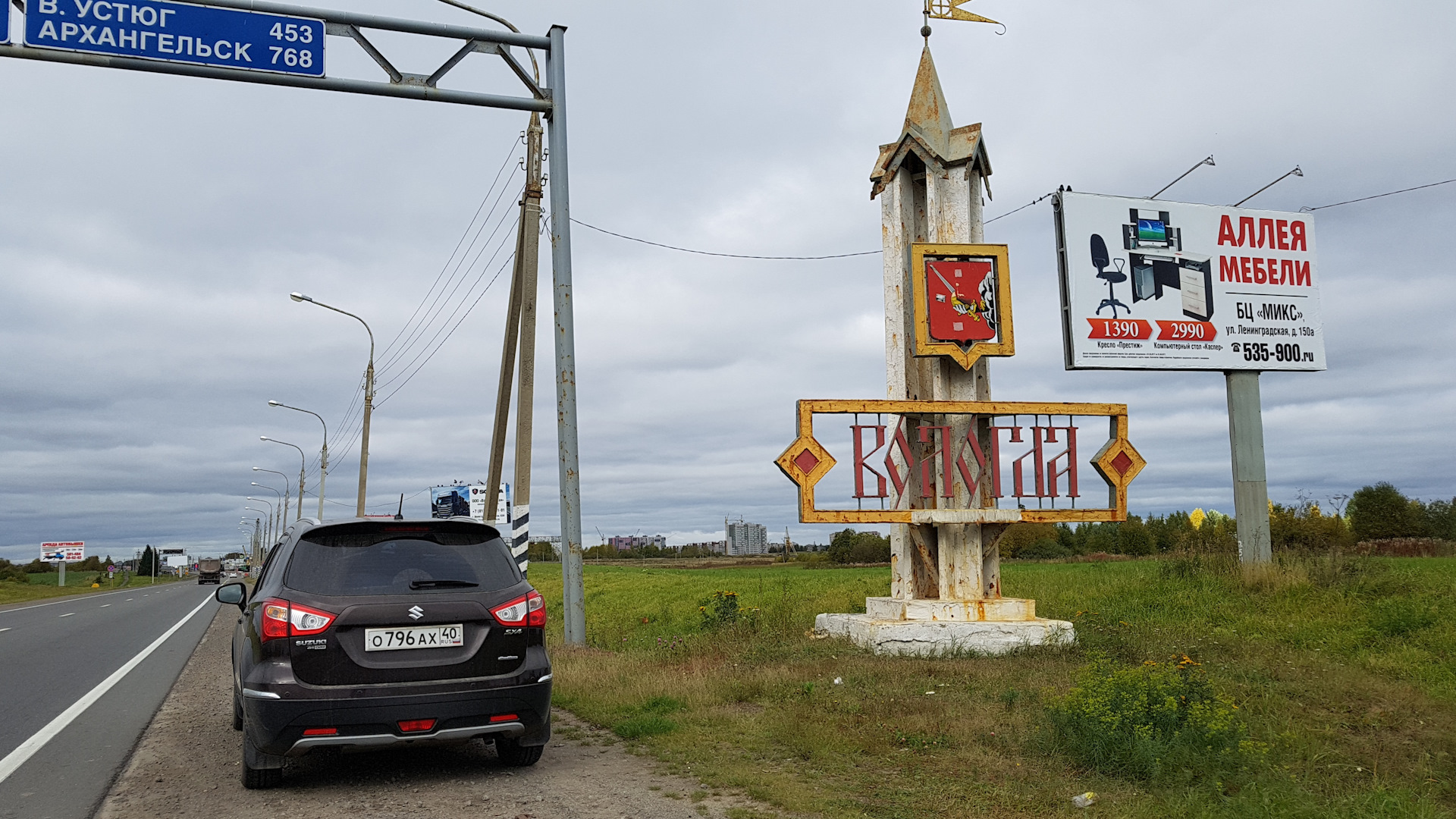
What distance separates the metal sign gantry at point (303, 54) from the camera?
10656 millimetres

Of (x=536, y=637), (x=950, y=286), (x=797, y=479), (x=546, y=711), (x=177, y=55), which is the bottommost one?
(x=546, y=711)

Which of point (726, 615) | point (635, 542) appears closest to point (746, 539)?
point (635, 542)

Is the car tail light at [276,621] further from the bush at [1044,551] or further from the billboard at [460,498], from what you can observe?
the bush at [1044,551]

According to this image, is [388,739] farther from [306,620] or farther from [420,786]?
[306,620]

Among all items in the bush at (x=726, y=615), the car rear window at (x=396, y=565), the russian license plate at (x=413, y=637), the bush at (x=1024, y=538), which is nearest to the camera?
the russian license plate at (x=413, y=637)

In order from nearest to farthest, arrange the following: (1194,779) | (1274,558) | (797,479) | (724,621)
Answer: (1194,779) < (797,479) < (724,621) < (1274,558)

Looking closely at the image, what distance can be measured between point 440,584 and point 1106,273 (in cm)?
1526

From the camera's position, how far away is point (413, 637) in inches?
224

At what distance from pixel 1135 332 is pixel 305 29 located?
46.7 ft

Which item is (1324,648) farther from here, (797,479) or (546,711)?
(546,711)

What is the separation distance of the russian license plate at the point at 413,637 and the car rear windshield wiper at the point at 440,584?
25 cm

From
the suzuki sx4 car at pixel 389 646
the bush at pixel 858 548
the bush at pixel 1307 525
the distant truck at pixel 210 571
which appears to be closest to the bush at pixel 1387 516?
the bush at pixel 1307 525

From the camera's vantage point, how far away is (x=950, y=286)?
12.8m

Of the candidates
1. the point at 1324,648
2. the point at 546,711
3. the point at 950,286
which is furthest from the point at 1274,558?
the point at 546,711
